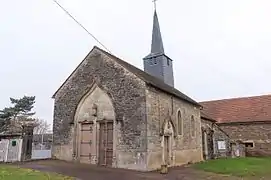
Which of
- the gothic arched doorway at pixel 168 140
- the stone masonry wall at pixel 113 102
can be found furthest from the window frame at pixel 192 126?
the stone masonry wall at pixel 113 102

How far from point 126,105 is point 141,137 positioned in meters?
2.19

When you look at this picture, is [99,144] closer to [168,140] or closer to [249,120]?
[168,140]

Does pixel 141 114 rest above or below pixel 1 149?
above

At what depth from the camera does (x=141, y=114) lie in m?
17.6

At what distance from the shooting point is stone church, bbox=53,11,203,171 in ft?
57.8

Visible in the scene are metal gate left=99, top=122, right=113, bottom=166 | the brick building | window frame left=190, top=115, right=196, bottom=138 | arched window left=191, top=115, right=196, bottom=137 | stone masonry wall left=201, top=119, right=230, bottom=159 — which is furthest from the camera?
the brick building

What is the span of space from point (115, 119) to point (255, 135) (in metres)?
22.6

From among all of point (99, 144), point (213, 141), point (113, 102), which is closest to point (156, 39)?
point (213, 141)

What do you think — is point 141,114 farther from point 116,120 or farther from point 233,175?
point 233,175

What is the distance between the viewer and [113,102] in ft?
61.6

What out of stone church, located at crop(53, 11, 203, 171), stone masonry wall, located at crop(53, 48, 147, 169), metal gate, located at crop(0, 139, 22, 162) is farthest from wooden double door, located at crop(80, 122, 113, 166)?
metal gate, located at crop(0, 139, 22, 162)

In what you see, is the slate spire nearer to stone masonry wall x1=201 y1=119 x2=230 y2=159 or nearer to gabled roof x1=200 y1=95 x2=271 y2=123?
stone masonry wall x1=201 y1=119 x2=230 y2=159

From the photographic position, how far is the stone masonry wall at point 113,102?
57.3 ft

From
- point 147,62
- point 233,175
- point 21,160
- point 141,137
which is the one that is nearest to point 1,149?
point 21,160
